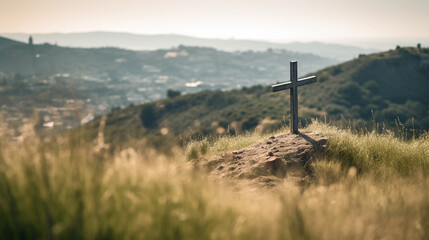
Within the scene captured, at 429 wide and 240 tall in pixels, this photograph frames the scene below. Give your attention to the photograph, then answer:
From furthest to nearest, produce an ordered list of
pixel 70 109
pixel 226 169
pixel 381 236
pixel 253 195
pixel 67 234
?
pixel 226 169, pixel 253 195, pixel 381 236, pixel 70 109, pixel 67 234

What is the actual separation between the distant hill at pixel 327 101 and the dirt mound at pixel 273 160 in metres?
50.6

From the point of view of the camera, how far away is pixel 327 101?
76438 millimetres

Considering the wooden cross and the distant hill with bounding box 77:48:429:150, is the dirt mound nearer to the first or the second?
the wooden cross

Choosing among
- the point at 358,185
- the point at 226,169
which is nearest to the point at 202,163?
the point at 226,169

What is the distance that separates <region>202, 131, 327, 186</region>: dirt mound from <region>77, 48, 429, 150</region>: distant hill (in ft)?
166

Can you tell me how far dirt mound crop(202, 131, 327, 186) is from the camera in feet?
23.4

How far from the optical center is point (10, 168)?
3.28 meters

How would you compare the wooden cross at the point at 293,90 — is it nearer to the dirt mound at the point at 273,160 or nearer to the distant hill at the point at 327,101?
the dirt mound at the point at 273,160

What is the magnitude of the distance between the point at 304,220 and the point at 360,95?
261 ft

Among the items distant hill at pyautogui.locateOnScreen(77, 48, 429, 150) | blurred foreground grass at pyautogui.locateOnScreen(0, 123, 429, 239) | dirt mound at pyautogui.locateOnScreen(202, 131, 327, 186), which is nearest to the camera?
blurred foreground grass at pyautogui.locateOnScreen(0, 123, 429, 239)

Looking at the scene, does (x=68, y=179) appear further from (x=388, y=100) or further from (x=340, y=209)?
(x=388, y=100)

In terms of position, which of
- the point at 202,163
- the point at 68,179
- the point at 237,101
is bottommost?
the point at 237,101

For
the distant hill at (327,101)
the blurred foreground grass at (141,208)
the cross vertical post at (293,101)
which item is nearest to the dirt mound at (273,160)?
the cross vertical post at (293,101)

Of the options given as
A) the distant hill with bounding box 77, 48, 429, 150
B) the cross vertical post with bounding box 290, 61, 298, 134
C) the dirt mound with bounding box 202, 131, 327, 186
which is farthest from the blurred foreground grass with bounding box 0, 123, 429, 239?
the distant hill with bounding box 77, 48, 429, 150
